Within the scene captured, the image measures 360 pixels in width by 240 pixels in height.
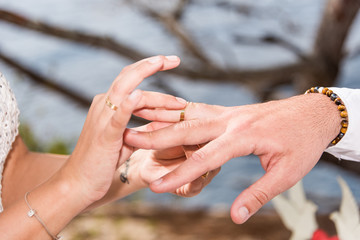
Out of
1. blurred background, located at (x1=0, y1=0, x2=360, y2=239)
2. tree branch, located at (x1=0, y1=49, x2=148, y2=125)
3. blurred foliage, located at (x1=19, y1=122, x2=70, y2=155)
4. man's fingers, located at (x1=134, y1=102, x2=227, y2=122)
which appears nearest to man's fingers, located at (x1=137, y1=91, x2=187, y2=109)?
man's fingers, located at (x1=134, y1=102, x2=227, y2=122)

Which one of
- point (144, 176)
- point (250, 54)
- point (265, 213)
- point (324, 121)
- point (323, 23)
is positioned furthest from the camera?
point (250, 54)

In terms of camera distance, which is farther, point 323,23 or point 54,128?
point 54,128

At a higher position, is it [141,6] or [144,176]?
[141,6]

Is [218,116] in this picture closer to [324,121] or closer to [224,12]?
[324,121]

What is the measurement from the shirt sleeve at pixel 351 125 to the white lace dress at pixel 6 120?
87 centimetres

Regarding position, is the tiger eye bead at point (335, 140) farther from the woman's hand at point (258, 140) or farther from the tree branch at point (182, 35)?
the tree branch at point (182, 35)

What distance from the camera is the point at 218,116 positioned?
889 millimetres

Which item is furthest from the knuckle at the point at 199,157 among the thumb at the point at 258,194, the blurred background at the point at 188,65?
the blurred background at the point at 188,65

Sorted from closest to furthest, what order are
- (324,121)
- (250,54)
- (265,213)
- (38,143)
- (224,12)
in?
(324,121)
(265,213)
(38,143)
(224,12)
(250,54)

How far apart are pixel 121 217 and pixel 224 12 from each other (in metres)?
2.26

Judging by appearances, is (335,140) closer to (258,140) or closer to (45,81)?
(258,140)

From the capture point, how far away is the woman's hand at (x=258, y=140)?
781mm

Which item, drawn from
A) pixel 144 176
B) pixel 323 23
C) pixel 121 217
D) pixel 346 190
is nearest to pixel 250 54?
pixel 323 23

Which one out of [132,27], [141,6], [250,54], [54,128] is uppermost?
[141,6]
